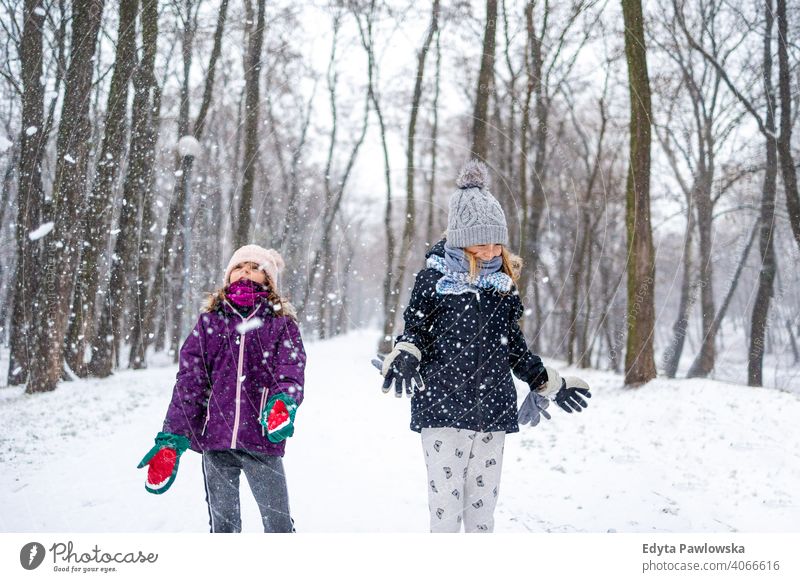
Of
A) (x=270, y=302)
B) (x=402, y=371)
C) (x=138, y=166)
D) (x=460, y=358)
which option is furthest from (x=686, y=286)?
(x=138, y=166)

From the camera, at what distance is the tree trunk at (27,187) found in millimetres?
2240

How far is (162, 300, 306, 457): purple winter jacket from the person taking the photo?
1.66 meters

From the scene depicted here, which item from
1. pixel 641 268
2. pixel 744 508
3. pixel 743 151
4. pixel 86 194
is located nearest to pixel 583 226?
pixel 641 268

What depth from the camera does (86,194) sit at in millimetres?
2320

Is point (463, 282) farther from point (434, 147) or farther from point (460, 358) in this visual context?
point (434, 147)

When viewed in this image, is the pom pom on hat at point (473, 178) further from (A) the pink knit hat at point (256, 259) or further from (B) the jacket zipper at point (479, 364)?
(A) the pink knit hat at point (256, 259)

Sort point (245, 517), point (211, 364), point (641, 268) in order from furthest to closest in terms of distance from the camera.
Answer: point (641, 268)
point (245, 517)
point (211, 364)

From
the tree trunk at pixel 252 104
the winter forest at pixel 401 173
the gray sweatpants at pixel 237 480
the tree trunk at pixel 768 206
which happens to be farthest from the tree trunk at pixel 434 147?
the tree trunk at pixel 768 206

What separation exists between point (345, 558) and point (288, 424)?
2.36 ft

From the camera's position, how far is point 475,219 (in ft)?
5.70

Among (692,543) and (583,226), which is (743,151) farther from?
(692,543)

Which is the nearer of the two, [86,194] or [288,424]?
[288,424]

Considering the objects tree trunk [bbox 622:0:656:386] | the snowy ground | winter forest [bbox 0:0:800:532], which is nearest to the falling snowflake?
winter forest [bbox 0:0:800:532]

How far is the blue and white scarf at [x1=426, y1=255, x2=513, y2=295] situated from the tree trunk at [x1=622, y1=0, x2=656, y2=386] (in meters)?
1.14
